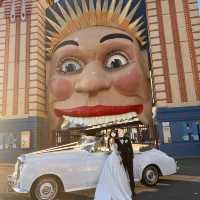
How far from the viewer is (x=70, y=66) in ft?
66.7

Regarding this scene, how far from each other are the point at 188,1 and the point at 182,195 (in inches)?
626

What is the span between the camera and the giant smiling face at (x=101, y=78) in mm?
19266

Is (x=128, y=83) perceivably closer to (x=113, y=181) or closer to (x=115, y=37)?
(x=115, y=37)

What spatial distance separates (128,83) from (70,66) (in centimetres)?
424

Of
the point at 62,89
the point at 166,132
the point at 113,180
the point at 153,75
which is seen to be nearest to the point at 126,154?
the point at 113,180

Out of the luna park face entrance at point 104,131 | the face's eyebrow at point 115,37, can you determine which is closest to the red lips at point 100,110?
the luna park face entrance at point 104,131

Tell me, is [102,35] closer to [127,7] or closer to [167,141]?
[127,7]

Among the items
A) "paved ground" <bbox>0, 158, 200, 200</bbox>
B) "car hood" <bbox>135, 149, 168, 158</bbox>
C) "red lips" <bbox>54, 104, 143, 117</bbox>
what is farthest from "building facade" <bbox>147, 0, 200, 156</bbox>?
"car hood" <bbox>135, 149, 168, 158</bbox>

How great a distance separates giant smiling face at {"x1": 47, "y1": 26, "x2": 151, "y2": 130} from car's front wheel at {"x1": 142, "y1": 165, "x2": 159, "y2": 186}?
10085 millimetres

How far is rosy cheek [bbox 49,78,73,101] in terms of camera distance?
65.5 ft

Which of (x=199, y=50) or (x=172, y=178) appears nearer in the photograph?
(x=172, y=178)

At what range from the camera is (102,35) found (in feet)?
66.6

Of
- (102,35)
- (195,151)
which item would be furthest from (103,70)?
(195,151)

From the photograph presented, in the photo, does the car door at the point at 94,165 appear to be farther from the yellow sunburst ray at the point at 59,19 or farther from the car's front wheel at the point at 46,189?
the yellow sunburst ray at the point at 59,19
